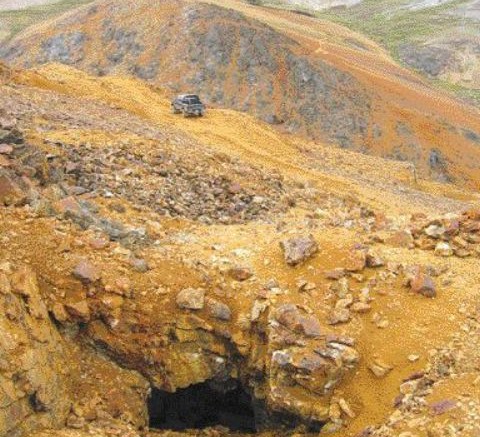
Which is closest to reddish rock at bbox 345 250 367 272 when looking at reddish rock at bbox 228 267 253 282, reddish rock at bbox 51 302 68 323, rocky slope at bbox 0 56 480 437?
rocky slope at bbox 0 56 480 437

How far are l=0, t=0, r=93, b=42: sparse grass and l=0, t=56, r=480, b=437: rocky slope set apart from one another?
83642 millimetres

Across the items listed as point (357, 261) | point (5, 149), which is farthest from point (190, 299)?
point (5, 149)

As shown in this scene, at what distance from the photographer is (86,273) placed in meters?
13.0

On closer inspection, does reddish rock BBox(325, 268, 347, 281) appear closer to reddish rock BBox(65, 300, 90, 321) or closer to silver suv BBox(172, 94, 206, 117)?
reddish rock BBox(65, 300, 90, 321)

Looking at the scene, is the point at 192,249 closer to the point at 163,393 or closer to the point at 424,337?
the point at 163,393

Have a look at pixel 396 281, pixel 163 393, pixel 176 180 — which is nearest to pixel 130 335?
pixel 163 393

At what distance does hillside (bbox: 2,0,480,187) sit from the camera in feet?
188

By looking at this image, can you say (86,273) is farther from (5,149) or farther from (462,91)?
(462,91)

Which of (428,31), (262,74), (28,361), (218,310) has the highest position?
(28,361)

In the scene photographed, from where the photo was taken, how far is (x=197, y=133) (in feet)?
110

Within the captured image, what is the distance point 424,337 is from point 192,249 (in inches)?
224

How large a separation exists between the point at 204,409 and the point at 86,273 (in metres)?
4.91

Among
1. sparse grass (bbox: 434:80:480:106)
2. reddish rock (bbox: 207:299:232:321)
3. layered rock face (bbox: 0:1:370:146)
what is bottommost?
sparse grass (bbox: 434:80:480:106)

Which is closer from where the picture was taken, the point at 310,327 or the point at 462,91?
the point at 310,327
